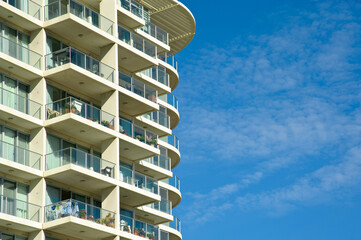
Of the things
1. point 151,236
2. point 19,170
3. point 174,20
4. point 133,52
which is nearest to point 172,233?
point 151,236

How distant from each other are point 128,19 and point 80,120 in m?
11.0

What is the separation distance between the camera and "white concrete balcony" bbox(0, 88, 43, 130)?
44375 mm

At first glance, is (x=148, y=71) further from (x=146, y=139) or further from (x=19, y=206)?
(x=19, y=206)

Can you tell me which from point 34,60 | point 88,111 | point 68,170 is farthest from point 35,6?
point 68,170

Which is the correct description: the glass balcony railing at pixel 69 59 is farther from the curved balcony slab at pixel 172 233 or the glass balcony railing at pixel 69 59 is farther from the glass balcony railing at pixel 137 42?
the curved balcony slab at pixel 172 233

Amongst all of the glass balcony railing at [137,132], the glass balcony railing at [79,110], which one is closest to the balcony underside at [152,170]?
the glass balcony railing at [137,132]

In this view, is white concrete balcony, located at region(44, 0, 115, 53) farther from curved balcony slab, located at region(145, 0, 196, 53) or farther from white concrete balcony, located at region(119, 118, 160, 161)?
curved balcony slab, located at region(145, 0, 196, 53)

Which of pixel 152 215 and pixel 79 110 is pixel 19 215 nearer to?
pixel 79 110

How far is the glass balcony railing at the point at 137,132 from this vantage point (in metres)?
51.9

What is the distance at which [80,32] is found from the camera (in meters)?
49.5

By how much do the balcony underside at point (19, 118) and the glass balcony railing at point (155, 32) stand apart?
15329 mm

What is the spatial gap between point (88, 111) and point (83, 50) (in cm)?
525

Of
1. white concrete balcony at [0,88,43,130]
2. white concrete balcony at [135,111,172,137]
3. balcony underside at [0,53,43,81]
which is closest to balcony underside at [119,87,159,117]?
white concrete balcony at [135,111,172,137]

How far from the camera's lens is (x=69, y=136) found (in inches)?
1922
